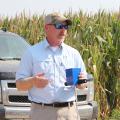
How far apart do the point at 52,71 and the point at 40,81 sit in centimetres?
27

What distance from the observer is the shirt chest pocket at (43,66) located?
187 inches

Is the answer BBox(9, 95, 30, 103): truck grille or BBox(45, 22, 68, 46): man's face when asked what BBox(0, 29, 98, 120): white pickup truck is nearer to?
BBox(9, 95, 30, 103): truck grille

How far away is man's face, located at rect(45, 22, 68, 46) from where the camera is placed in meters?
4.71

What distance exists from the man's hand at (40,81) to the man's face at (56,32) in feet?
1.22

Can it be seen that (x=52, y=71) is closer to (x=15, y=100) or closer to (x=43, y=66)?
(x=43, y=66)

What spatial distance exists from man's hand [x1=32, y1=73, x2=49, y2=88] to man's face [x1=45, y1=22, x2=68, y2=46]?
1.22 feet

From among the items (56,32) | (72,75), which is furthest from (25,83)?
(56,32)

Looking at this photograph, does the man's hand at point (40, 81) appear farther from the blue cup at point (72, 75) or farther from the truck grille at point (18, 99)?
the truck grille at point (18, 99)

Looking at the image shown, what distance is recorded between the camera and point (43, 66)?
15.6 ft

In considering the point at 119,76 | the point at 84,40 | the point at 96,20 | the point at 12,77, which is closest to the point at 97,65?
the point at 119,76

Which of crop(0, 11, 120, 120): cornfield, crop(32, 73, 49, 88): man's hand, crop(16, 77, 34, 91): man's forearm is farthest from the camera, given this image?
crop(0, 11, 120, 120): cornfield

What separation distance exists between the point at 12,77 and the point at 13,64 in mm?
702

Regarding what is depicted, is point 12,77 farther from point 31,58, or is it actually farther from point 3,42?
point 31,58

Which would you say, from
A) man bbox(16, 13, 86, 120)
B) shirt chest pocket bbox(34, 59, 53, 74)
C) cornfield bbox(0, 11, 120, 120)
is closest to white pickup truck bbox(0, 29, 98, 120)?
cornfield bbox(0, 11, 120, 120)
